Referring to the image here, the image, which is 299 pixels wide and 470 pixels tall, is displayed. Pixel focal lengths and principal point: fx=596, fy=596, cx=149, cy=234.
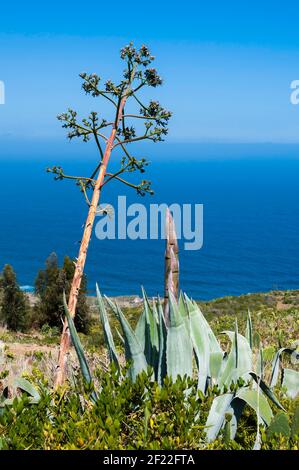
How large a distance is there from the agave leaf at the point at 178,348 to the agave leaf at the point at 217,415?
34 centimetres

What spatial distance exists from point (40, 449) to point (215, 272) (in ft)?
335

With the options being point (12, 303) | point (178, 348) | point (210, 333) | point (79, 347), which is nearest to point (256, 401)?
point (178, 348)

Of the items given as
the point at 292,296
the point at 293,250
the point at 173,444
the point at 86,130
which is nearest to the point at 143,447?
the point at 173,444

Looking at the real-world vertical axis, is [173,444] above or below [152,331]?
below

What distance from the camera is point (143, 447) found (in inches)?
113

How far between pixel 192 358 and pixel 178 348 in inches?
9.7

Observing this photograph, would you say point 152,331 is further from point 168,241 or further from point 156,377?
Result: point 168,241

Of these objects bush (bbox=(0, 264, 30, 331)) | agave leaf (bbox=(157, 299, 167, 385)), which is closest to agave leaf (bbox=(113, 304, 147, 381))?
agave leaf (bbox=(157, 299, 167, 385))

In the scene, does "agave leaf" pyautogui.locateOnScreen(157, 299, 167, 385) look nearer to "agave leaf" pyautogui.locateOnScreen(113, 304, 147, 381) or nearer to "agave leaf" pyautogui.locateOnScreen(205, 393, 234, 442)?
"agave leaf" pyautogui.locateOnScreen(113, 304, 147, 381)

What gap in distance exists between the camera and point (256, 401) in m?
3.33

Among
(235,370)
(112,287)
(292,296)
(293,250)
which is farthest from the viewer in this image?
(293,250)

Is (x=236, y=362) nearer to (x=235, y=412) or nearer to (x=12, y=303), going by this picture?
(x=235, y=412)

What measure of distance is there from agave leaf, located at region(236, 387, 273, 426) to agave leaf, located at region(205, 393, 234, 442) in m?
0.08
